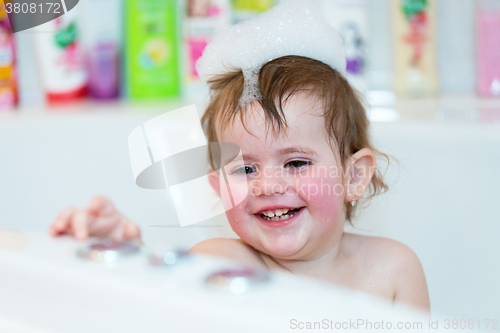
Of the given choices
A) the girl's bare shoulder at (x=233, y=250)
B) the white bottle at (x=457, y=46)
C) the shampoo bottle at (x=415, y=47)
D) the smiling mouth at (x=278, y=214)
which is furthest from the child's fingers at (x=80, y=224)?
the white bottle at (x=457, y=46)

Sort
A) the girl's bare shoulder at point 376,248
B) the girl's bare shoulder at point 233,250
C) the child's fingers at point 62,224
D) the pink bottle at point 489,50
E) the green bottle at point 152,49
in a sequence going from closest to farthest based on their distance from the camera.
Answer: the child's fingers at point 62,224, the girl's bare shoulder at point 233,250, the girl's bare shoulder at point 376,248, the pink bottle at point 489,50, the green bottle at point 152,49

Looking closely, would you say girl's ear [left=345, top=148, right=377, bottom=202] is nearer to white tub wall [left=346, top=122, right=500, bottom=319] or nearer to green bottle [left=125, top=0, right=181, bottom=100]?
white tub wall [left=346, top=122, right=500, bottom=319]

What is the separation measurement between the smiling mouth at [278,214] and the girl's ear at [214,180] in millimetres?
74

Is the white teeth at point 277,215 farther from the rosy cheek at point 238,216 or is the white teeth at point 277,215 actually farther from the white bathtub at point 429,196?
the white bathtub at point 429,196

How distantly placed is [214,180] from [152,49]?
2.19 feet

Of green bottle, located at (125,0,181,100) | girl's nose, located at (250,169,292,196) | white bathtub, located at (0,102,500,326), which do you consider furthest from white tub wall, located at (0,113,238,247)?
girl's nose, located at (250,169,292,196)

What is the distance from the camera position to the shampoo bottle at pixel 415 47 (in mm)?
1200

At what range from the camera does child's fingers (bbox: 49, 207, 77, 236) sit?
52cm

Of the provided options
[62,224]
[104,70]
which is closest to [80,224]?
[62,224]

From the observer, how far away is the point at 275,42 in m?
0.76

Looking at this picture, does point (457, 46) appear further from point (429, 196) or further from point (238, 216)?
point (238, 216)

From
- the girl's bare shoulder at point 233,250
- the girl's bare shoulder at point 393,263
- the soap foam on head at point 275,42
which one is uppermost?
the soap foam on head at point 275,42

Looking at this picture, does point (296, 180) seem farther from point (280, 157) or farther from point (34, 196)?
point (34, 196)

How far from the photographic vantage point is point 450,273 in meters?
1.01
